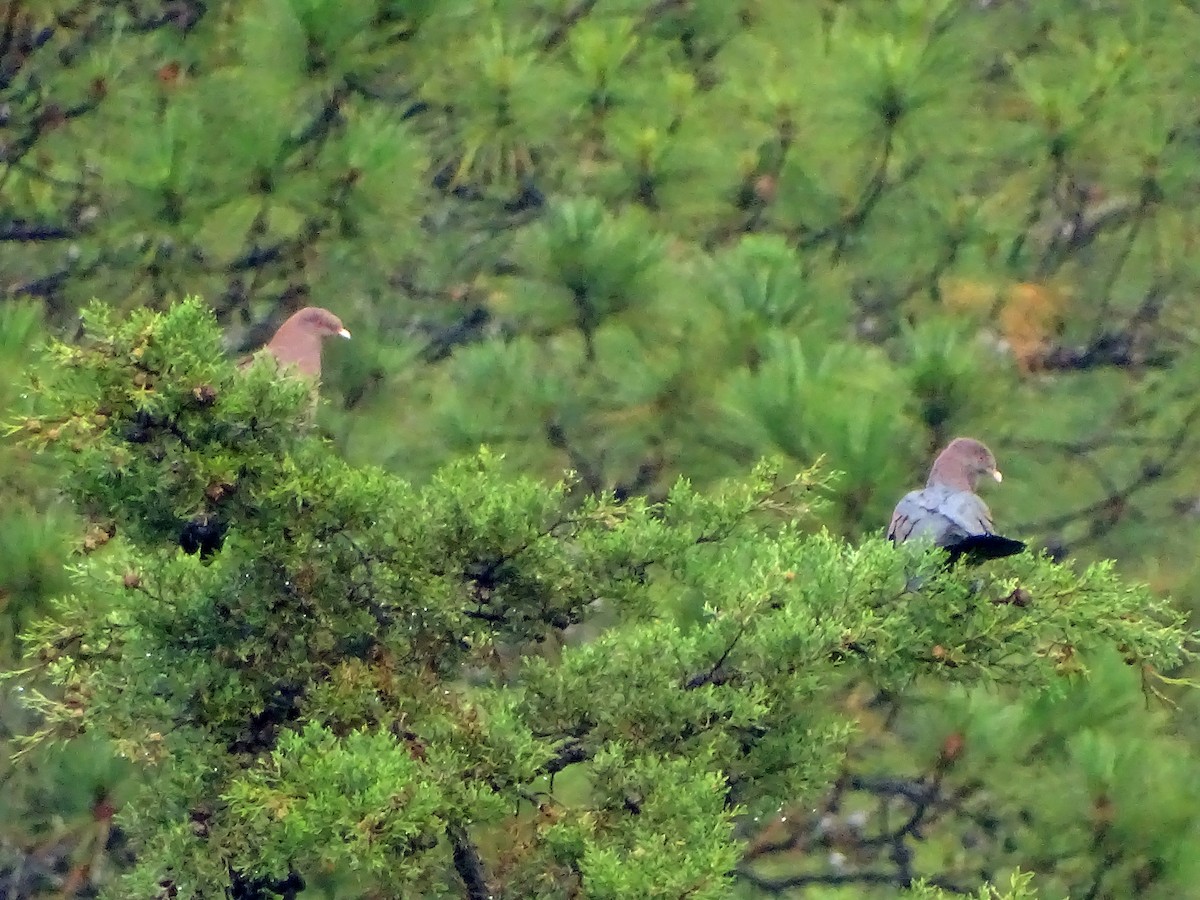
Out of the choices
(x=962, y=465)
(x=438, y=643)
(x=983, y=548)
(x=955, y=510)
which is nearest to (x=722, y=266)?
(x=962, y=465)

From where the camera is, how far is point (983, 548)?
1.64 meters

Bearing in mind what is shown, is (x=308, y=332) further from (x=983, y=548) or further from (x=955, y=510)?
(x=983, y=548)

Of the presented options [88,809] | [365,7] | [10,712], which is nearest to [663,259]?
[365,7]

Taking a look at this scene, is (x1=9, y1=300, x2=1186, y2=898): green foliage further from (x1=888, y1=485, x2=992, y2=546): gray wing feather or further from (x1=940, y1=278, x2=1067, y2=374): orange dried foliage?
(x1=940, y1=278, x2=1067, y2=374): orange dried foliage

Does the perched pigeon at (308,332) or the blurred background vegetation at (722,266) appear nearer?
the blurred background vegetation at (722,266)

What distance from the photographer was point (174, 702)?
58.1 inches

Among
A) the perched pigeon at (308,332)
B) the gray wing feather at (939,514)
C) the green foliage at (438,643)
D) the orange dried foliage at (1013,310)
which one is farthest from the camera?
the orange dried foliage at (1013,310)

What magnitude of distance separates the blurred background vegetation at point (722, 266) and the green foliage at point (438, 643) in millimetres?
491

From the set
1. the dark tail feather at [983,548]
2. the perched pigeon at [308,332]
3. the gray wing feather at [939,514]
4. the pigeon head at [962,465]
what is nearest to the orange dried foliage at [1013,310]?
the pigeon head at [962,465]

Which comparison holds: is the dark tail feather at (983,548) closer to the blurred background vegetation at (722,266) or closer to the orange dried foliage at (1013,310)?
the blurred background vegetation at (722,266)

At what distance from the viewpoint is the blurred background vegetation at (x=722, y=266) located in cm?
225

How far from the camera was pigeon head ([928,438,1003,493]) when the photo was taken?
223 cm

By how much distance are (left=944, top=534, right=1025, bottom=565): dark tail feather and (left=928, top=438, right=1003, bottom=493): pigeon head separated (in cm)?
53

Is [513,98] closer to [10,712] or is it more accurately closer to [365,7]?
[365,7]
